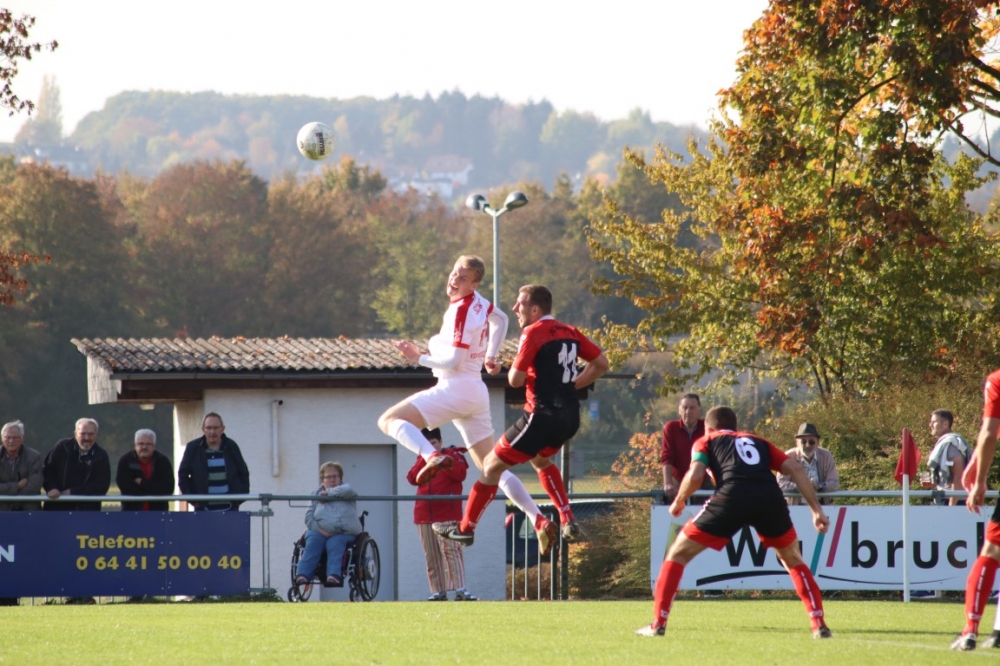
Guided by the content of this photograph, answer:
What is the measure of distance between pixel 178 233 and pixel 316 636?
69171 millimetres

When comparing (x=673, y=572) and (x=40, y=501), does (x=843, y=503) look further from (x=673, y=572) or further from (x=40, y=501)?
(x=40, y=501)

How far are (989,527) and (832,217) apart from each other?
14623mm

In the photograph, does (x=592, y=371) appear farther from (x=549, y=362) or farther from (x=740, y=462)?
(x=740, y=462)

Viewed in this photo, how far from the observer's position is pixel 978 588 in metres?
9.34

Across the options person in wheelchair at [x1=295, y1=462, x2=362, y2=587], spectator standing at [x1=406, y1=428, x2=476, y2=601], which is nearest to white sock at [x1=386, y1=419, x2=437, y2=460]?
spectator standing at [x1=406, y1=428, x2=476, y2=601]

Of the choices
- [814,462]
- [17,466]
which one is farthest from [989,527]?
[17,466]

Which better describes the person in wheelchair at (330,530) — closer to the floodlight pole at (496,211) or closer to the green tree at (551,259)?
the floodlight pole at (496,211)

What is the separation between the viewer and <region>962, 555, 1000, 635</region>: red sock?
9.30 metres

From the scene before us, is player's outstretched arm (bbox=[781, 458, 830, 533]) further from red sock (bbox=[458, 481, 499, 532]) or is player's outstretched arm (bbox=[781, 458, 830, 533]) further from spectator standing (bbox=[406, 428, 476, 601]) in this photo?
spectator standing (bbox=[406, 428, 476, 601])

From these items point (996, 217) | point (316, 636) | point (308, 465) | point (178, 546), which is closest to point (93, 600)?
point (178, 546)

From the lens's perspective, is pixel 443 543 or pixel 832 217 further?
pixel 832 217

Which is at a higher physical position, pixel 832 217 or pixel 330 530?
pixel 832 217

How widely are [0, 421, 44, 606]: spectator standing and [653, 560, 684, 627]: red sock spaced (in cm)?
923

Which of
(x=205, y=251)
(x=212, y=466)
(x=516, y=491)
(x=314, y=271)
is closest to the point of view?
(x=516, y=491)
